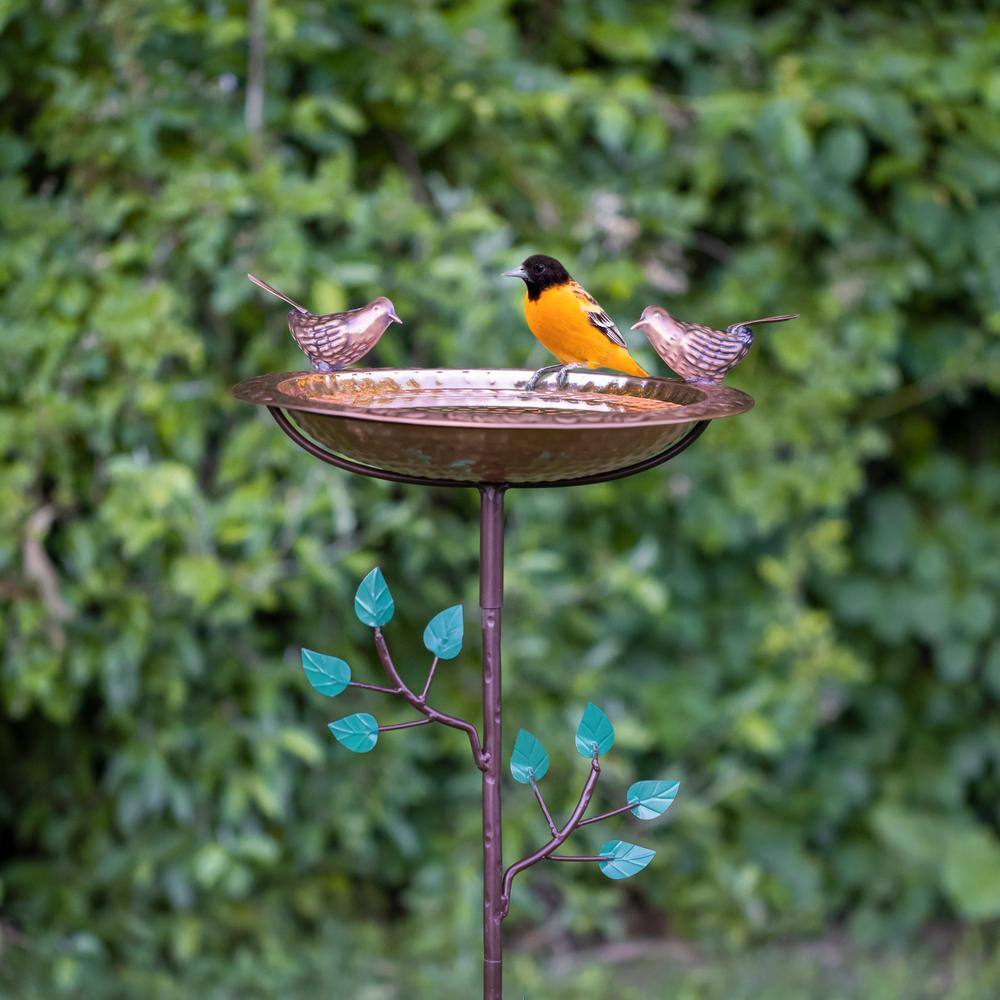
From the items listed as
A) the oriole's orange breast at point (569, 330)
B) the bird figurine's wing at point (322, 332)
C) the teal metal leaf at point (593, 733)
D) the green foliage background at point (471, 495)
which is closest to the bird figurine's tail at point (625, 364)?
the oriole's orange breast at point (569, 330)

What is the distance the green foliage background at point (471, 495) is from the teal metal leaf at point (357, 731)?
1.10m

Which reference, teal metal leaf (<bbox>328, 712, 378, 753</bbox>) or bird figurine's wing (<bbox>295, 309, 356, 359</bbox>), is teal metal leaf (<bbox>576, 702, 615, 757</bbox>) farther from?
bird figurine's wing (<bbox>295, 309, 356, 359</bbox>)

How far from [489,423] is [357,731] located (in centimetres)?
36

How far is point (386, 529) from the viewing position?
250 cm

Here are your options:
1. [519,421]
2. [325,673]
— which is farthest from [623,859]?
A: [519,421]

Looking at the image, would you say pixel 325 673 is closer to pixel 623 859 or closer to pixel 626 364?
pixel 623 859

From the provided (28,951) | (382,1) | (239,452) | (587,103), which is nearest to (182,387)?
(239,452)

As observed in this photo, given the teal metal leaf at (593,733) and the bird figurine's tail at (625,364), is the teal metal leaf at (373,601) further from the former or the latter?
the bird figurine's tail at (625,364)

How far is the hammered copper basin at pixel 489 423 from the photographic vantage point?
111 cm

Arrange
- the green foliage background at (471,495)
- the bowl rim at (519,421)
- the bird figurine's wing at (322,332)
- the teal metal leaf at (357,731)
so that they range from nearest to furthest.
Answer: the bowl rim at (519,421)
the teal metal leaf at (357,731)
the bird figurine's wing at (322,332)
the green foliage background at (471,495)

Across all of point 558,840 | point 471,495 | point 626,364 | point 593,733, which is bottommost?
point 471,495

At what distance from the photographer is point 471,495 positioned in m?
2.73

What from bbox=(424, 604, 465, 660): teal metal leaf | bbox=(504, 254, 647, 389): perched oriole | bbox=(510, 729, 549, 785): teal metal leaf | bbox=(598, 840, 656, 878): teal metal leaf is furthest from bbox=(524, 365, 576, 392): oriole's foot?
bbox=(598, 840, 656, 878): teal metal leaf

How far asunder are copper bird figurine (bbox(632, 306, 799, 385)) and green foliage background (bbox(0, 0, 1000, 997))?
43.7 inches
